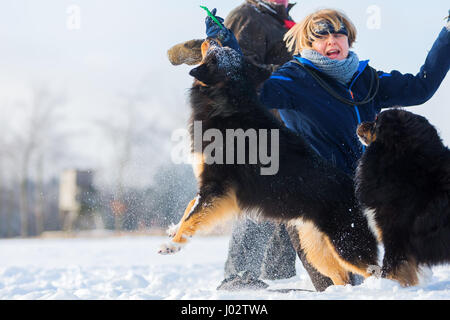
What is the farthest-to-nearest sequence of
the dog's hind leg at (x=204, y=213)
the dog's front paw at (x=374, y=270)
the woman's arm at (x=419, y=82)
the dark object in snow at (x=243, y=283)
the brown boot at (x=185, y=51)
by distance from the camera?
1. the dark object in snow at (x=243, y=283)
2. the brown boot at (x=185, y=51)
3. the woman's arm at (x=419, y=82)
4. the dog's hind leg at (x=204, y=213)
5. the dog's front paw at (x=374, y=270)

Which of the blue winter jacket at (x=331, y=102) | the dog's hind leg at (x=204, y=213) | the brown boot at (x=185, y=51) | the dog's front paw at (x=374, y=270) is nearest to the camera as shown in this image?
the dog's front paw at (x=374, y=270)

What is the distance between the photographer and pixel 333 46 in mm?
2928

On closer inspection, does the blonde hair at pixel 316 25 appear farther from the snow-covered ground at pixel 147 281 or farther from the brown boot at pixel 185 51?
the snow-covered ground at pixel 147 281

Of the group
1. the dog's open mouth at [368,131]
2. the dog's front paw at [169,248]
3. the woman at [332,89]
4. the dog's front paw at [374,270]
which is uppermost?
the woman at [332,89]

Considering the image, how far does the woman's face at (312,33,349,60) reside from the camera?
2.93m

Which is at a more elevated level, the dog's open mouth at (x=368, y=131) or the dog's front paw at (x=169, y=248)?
the dog's open mouth at (x=368, y=131)

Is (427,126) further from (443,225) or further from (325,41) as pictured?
(325,41)

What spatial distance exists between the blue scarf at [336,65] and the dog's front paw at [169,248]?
153cm

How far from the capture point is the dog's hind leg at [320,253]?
267 cm

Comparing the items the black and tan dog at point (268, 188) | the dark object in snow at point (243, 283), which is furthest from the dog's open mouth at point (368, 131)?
the dark object in snow at point (243, 283)

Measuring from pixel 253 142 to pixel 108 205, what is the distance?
6.12m

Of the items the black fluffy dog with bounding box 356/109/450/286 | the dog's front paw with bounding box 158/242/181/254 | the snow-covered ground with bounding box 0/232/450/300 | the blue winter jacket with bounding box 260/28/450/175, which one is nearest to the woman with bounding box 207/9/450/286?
the blue winter jacket with bounding box 260/28/450/175
